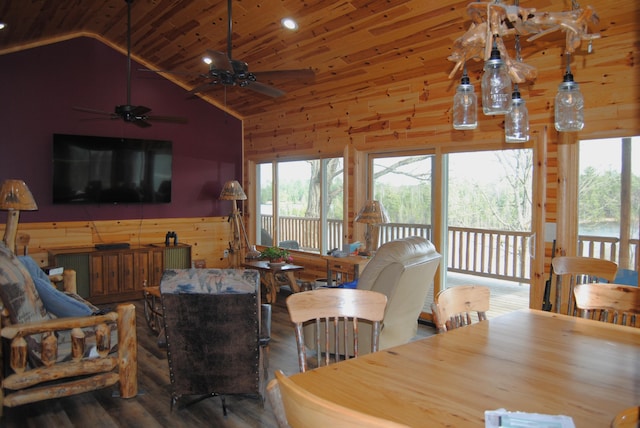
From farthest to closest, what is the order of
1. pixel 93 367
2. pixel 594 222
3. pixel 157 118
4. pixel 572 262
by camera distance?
1. pixel 157 118
2. pixel 594 222
3. pixel 93 367
4. pixel 572 262

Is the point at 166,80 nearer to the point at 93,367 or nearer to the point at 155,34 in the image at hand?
the point at 155,34

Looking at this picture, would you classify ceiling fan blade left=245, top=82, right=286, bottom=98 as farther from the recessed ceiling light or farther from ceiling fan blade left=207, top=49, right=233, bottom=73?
the recessed ceiling light

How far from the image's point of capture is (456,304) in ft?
7.64

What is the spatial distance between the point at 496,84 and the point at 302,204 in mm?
6001

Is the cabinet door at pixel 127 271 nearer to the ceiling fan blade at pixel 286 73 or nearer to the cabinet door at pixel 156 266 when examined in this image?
the cabinet door at pixel 156 266

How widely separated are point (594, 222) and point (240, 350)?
3.25 meters

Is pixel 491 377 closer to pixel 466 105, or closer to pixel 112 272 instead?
pixel 466 105

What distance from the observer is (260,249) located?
843 centimetres

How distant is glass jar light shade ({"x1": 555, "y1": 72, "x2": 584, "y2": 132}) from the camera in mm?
1979

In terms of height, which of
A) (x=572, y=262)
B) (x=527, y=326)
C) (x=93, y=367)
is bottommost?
(x=93, y=367)

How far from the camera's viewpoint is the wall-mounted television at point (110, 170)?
665cm

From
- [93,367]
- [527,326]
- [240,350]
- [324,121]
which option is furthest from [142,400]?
[324,121]

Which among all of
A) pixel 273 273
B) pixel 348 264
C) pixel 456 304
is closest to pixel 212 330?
pixel 456 304

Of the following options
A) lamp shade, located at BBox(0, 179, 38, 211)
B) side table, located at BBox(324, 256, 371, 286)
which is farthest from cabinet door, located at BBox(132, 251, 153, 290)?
lamp shade, located at BBox(0, 179, 38, 211)
